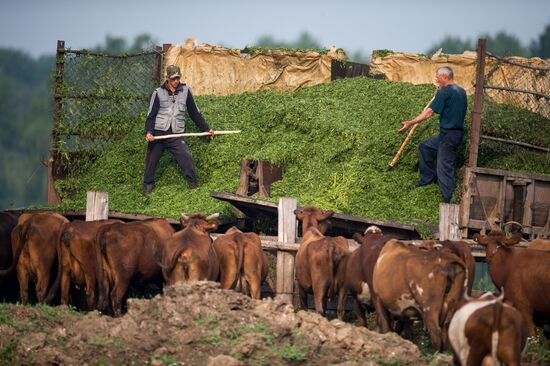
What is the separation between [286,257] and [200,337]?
18.9 feet

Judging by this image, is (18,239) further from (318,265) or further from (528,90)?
(528,90)

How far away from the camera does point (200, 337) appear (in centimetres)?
1469

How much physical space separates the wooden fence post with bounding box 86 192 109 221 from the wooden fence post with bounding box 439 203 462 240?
211 inches

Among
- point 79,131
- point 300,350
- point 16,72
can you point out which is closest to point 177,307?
point 300,350

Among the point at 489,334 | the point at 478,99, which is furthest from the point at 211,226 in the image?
the point at 489,334

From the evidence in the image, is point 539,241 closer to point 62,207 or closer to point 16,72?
point 62,207

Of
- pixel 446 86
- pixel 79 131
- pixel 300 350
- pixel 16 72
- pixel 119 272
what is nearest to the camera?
pixel 300 350

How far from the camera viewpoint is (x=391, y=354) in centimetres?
1516

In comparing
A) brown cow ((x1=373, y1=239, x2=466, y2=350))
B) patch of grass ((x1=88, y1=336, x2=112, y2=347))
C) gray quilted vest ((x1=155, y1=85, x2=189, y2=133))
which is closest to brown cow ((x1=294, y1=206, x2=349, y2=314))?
brown cow ((x1=373, y1=239, x2=466, y2=350))

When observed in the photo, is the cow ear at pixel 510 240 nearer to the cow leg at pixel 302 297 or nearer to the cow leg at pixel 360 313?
the cow leg at pixel 360 313

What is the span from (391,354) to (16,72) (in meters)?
86.3

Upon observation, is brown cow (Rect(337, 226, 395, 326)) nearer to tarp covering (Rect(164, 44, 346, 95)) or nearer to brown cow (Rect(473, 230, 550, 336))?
brown cow (Rect(473, 230, 550, 336))

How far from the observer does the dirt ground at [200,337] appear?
47.3ft

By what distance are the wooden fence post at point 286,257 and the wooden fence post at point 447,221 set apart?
2309 mm
